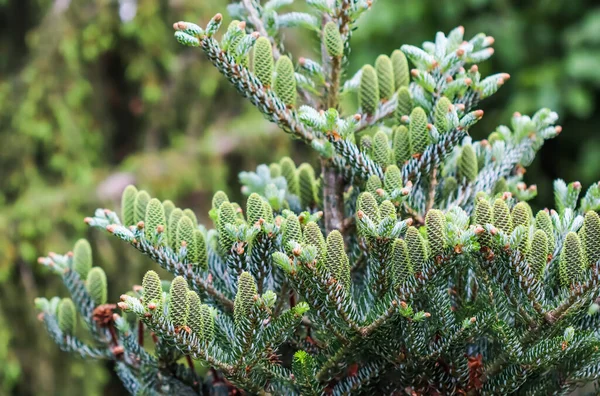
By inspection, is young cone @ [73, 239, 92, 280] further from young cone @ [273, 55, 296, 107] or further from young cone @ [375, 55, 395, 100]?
young cone @ [375, 55, 395, 100]

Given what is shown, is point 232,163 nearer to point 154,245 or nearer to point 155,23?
point 155,23

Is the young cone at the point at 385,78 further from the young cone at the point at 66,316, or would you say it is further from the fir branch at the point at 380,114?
the young cone at the point at 66,316

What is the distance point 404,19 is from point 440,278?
3.88 meters

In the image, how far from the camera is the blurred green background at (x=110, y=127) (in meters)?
2.62

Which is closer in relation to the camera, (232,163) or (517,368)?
(517,368)

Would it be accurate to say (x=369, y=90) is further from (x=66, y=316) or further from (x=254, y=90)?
(x=66, y=316)

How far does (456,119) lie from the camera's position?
2.80 feet

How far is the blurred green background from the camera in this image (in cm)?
262

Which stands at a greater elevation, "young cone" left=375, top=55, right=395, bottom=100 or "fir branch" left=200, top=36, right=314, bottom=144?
"young cone" left=375, top=55, right=395, bottom=100

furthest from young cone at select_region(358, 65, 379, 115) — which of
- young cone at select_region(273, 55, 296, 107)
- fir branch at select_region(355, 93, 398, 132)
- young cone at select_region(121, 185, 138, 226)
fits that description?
young cone at select_region(121, 185, 138, 226)

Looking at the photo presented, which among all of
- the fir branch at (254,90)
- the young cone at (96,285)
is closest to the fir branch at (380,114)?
the fir branch at (254,90)

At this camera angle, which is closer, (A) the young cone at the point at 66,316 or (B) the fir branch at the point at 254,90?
(B) the fir branch at the point at 254,90

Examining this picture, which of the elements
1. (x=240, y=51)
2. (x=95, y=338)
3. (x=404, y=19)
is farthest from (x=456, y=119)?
(x=404, y=19)

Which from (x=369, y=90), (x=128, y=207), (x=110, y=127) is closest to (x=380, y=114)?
(x=369, y=90)
